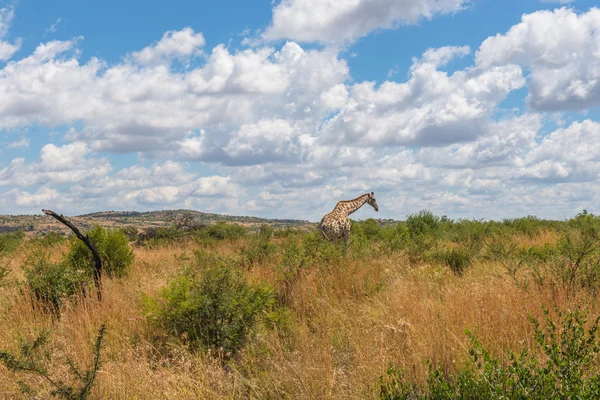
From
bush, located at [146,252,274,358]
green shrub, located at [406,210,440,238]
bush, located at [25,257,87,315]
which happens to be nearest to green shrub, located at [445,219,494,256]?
green shrub, located at [406,210,440,238]

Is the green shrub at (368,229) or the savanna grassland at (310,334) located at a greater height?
the green shrub at (368,229)

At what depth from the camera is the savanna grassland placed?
14.1 ft

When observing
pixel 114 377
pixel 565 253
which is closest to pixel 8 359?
pixel 114 377

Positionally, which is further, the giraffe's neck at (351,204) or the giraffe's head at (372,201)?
the giraffe's head at (372,201)

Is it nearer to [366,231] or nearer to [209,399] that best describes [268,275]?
[209,399]

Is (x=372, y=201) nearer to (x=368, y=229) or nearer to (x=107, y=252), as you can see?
(x=368, y=229)

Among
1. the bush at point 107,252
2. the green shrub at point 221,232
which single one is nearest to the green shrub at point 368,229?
the green shrub at point 221,232

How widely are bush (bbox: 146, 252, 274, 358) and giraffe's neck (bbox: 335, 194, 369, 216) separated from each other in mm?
10576

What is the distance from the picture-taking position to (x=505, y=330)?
538 centimetres

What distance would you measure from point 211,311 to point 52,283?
3.96m

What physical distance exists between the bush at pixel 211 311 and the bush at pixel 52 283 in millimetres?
2704

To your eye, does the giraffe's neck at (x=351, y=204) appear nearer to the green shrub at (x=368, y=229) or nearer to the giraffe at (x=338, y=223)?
the giraffe at (x=338, y=223)

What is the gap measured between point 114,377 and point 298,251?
15.9 ft

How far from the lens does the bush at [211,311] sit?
6117 millimetres
